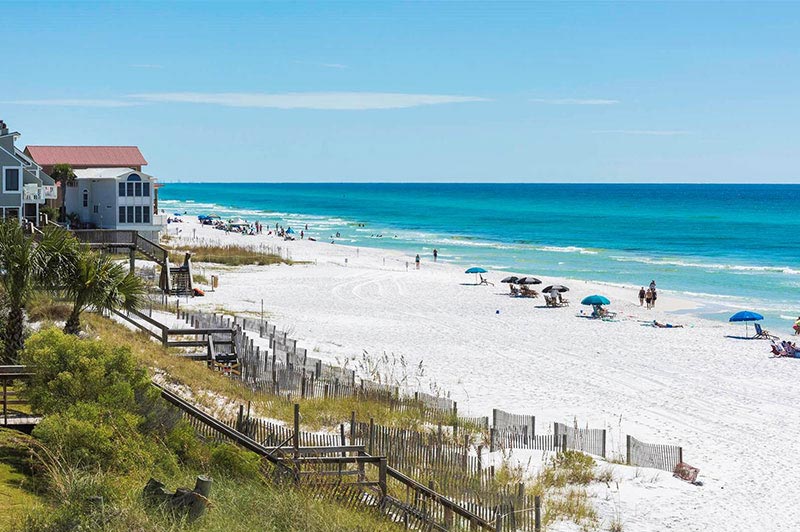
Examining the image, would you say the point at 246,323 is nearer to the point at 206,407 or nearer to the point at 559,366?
the point at 559,366

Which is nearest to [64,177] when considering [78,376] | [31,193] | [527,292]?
[31,193]

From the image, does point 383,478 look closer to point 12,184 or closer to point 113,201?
point 12,184

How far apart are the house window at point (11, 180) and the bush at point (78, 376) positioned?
30182 millimetres

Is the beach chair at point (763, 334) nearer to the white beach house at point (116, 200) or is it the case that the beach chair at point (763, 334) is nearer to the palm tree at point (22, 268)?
the palm tree at point (22, 268)

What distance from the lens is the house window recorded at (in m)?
41.3

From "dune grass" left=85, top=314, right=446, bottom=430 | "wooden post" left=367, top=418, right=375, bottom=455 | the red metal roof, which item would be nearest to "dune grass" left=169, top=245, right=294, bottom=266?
the red metal roof

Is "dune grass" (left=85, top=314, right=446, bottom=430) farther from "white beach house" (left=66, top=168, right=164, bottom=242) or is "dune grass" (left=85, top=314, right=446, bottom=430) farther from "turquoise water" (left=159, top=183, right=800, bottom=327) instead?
"white beach house" (left=66, top=168, right=164, bottom=242)

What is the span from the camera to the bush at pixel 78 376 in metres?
13.2

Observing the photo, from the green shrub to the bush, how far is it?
4.87 ft

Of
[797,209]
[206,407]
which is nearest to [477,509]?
[206,407]

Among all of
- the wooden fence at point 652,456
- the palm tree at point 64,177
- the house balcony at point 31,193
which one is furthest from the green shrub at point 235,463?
the palm tree at point 64,177

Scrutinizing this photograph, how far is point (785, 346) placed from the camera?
34281 mm

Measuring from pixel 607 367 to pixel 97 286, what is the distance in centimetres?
1665

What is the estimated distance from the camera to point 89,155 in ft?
207
